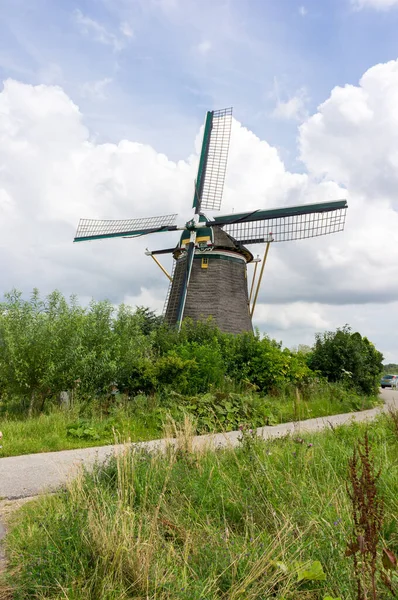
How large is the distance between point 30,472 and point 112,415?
417 centimetres

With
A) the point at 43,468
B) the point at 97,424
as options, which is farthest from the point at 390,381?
the point at 43,468

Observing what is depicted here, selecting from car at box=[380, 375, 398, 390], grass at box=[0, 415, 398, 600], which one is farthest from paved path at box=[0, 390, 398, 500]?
car at box=[380, 375, 398, 390]

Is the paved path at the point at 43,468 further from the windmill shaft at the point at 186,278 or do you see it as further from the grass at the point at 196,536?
the windmill shaft at the point at 186,278

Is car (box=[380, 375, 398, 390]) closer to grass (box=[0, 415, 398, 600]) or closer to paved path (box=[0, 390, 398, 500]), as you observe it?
paved path (box=[0, 390, 398, 500])

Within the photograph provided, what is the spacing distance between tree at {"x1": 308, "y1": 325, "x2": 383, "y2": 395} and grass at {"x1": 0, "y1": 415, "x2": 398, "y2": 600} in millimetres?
14248

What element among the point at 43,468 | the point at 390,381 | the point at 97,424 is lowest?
the point at 43,468

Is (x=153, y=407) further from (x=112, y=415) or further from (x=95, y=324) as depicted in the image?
(x=95, y=324)

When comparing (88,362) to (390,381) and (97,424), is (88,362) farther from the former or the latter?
(390,381)

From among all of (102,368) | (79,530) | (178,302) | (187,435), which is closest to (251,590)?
(79,530)

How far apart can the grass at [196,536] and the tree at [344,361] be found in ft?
46.7

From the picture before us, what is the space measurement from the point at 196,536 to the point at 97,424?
21.6 ft

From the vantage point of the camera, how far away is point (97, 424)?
9906 mm

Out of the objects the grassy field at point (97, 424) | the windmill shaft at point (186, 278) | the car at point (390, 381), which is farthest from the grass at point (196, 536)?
the car at point (390, 381)

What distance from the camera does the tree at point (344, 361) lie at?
62.2 feet
